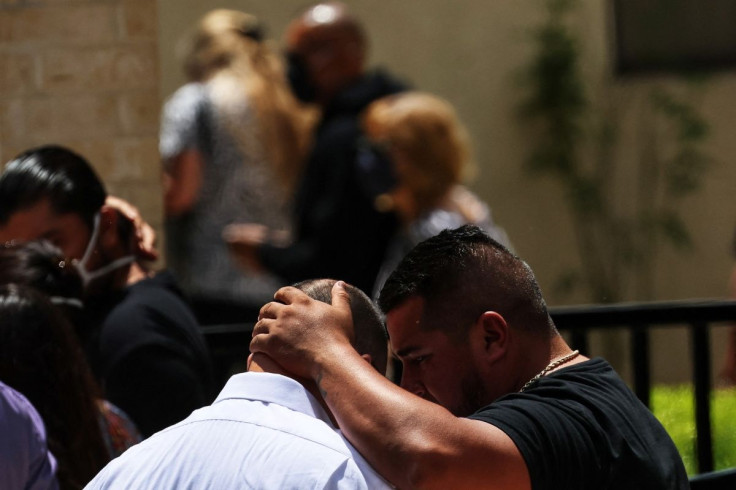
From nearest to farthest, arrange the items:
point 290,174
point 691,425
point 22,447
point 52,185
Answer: point 22,447 < point 52,185 < point 691,425 < point 290,174

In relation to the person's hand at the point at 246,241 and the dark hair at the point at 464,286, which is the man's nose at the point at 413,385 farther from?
the person's hand at the point at 246,241

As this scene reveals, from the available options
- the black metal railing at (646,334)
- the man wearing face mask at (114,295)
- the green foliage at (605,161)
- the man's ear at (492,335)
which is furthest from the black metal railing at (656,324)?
the green foliage at (605,161)

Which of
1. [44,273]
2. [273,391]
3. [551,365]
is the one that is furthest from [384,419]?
[44,273]

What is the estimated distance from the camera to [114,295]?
12.2ft

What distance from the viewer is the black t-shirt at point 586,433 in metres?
2.11

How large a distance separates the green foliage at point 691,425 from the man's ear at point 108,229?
1.69 meters

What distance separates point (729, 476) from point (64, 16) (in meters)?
2.55

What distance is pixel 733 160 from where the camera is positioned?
349 inches

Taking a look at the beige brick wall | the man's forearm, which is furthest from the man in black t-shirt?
the beige brick wall

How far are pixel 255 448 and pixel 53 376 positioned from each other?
1.06m

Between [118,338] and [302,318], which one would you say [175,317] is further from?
[302,318]

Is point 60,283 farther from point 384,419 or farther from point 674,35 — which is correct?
point 674,35

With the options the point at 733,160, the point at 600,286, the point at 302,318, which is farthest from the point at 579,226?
the point at 302,318

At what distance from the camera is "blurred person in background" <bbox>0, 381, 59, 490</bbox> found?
2.66 m
